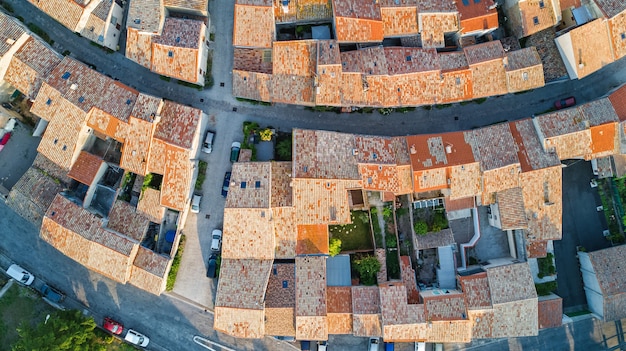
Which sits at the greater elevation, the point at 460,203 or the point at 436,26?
the point at 436,26

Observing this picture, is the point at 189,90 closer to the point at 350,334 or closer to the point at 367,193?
the point at 367,193

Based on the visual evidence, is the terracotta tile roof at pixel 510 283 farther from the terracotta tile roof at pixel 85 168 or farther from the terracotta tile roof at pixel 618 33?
the terracotta tile roof at pixel 85 168

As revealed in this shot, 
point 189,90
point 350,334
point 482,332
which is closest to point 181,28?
point 189,90

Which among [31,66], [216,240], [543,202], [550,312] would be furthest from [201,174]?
[550,312]

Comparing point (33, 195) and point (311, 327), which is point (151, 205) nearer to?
point (33, 195)

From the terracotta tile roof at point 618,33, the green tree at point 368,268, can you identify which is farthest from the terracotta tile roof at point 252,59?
the terracotta tile roof at point 618,33

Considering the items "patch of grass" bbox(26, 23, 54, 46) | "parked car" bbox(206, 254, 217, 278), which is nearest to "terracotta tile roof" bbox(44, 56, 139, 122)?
"patch of grass" bbox(26, 23, 54, 46)
